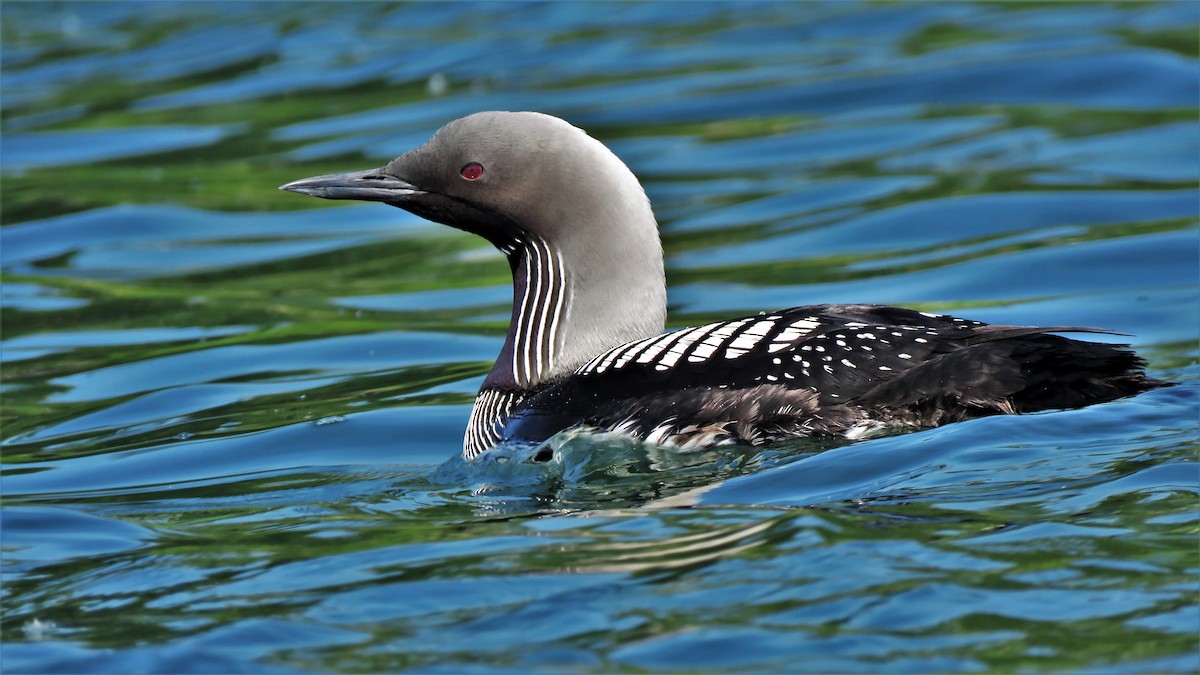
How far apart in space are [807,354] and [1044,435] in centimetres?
61

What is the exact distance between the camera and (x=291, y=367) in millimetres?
6715

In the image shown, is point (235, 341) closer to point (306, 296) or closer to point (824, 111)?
point (306, 296)

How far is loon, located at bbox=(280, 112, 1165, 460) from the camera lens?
13.9 ft

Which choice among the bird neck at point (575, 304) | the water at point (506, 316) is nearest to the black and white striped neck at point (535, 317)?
the bird neck at point (575, 304)

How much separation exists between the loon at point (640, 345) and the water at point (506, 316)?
0.32 ft

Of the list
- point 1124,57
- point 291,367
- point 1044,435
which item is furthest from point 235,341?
point 1124,57

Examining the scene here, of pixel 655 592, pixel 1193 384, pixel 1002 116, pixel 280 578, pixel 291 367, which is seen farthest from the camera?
pixel 1002 116

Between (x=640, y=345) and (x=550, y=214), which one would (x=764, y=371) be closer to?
(x=640, y=345)

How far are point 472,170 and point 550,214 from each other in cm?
25

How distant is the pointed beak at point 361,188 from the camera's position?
4910 millimetres

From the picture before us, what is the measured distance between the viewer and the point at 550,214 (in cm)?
477

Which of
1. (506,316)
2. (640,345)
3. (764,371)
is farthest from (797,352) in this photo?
(506,316)

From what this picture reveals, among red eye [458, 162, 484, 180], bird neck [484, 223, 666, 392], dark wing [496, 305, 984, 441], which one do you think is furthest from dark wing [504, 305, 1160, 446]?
red eye [458, 162, 484, 180]

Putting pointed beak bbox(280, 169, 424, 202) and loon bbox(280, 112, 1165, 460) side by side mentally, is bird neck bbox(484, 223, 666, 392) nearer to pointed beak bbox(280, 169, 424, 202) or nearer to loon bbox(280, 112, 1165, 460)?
loon bbox(280, 112, 1165, 460)
